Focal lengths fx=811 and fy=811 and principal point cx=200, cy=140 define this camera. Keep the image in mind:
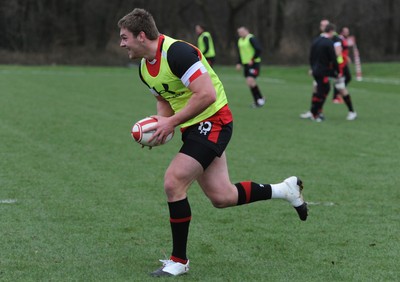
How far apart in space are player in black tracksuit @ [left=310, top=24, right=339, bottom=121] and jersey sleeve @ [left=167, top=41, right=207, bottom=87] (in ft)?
35.8

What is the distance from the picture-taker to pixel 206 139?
5.40 m

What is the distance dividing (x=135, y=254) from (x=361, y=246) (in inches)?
67.7

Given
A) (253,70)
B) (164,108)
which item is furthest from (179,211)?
(253,70)

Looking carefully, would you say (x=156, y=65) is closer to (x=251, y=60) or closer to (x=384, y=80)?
(x=251, y=60)

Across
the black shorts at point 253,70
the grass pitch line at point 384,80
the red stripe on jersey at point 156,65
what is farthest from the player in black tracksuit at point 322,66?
the grass pitch line at point 384,80

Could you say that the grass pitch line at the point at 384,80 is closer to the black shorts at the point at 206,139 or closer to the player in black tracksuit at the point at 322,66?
the player in black tracksuit at the point at 322,66

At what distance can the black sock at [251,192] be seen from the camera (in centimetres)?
577

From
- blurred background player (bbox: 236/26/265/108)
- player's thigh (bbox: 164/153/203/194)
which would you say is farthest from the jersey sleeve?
blurred background player (bbox: 236/26/265/108)

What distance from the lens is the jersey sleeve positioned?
5.20 metres

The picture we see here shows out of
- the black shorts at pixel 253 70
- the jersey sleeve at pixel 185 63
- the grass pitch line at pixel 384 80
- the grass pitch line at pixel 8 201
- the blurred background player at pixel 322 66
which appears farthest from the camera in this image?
the grass pitch line at pixel 384 80

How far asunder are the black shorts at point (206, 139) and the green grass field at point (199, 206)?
783mm

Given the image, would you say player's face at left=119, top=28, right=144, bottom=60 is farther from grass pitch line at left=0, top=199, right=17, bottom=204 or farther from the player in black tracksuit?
the player in black tracksuit

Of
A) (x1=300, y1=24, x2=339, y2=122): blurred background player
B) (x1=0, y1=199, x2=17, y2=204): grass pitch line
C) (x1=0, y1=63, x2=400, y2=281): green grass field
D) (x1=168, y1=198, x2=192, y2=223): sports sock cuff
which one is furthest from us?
(x1=300, y1=24, x2=339, y2=122): blurred background player

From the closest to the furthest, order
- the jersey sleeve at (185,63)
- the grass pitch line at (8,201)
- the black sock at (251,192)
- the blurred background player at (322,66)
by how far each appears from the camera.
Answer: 1. the jersey sleeve at (185,63)
2. the black sock at (251,192)
3. the grass pitch line at (8,201)
4. the blurred background player at (322,66)
